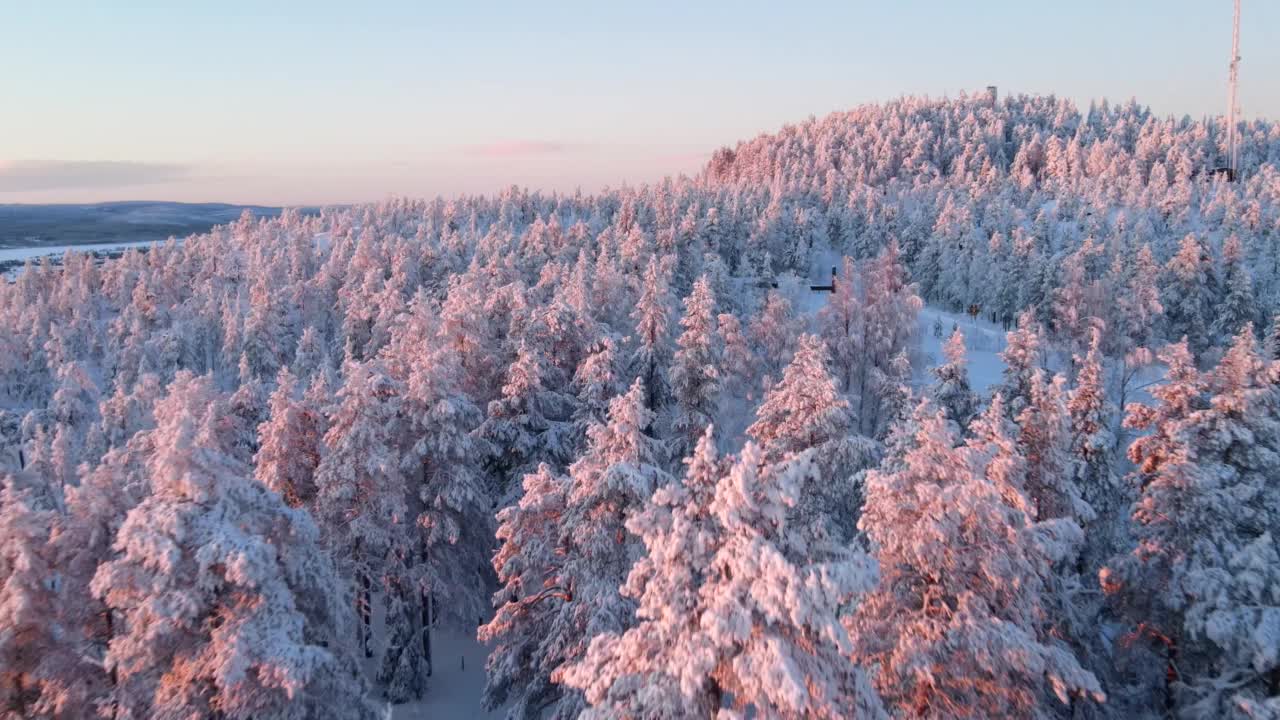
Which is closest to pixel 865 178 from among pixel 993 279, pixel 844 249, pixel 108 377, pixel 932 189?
pixel 932 189

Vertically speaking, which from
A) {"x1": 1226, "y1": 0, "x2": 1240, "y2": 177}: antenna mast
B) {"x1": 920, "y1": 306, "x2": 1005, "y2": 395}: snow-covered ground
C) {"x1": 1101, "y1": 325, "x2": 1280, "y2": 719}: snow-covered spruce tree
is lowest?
{"x1": 920, "y1": 306, "x2": 1005, "y2": 395}: snow-covered ground

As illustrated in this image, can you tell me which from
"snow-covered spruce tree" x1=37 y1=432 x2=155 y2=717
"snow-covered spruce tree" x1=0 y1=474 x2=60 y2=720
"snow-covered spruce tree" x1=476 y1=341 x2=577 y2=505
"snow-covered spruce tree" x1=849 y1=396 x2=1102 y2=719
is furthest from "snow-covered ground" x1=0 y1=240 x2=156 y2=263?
"snow-covered spruce tree" x1=849 y1=396 x2=1102 y2=719

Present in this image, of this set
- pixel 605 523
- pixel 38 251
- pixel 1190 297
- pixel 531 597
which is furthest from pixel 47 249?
pixel 1190 297

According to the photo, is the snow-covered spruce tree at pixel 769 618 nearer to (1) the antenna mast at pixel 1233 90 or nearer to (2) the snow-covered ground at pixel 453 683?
(2) the snow-covered ground at pixel 453 683

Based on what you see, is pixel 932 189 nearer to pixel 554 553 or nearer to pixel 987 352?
pixel 987 352

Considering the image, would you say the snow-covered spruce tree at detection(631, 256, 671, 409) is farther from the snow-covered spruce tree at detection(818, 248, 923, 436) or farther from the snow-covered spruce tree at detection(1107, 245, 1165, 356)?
the snow-covered spruce tree at detection(1107, 245, 1165, 356)

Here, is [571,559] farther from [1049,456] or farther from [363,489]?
[1049,456]
